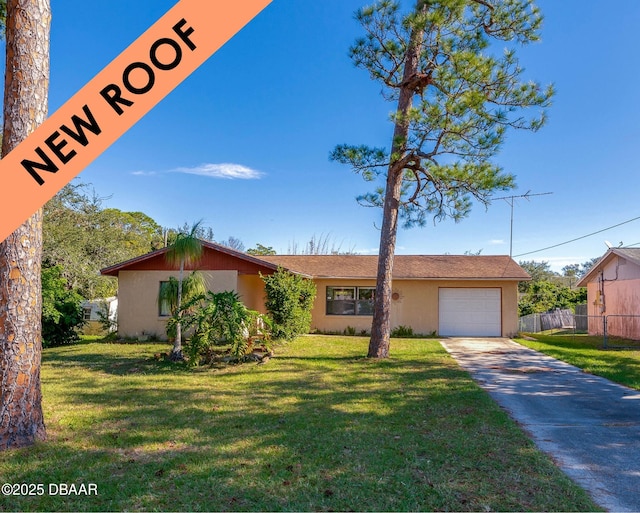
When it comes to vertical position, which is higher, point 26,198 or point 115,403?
point 26,198

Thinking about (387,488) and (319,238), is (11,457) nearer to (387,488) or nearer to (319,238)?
(387,488)

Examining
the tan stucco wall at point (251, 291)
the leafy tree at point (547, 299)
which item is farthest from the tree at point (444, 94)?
Result: the leafy tree at point (547, 299)

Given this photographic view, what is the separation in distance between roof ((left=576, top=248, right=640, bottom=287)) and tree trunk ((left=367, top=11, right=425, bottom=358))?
11.6 m

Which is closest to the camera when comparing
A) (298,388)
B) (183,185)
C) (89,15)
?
(298,388)

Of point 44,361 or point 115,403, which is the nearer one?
point 115,403

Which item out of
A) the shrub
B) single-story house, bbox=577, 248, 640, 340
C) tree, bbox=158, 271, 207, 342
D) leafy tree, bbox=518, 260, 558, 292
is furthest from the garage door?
leafy tree, bbox=518, 260, 558, 292

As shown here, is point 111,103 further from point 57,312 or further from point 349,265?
point 349,265

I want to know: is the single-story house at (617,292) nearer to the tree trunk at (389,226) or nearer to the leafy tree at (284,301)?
the tree trunk at (389,226)

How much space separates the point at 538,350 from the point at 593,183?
11.3 meters

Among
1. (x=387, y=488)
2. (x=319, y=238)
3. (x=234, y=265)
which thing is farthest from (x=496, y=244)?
(x=387, y=488)

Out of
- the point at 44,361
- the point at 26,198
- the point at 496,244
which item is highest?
the point at 496,244

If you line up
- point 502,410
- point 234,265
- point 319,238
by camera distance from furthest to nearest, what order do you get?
point 319,238
point 234,265
point 502,410

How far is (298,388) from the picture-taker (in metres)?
7.70

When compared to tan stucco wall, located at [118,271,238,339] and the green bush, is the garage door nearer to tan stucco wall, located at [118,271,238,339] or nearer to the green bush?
the green bush
